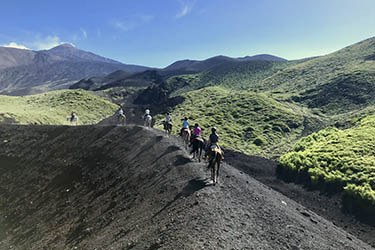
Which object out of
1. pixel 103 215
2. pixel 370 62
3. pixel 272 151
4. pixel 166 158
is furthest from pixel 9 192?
pixel 370 62

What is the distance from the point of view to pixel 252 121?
2933 inches

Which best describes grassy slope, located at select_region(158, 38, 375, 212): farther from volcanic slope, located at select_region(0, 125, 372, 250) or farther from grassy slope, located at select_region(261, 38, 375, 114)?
Result: volcanic slope, located at select_region(0, 125, 372, 250)

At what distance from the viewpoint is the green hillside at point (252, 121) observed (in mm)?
60281

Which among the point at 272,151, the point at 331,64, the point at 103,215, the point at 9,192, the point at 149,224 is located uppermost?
the point at 331,64

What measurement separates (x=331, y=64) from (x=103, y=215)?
420ft

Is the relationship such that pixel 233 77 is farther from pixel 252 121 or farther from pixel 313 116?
pixel 252 121

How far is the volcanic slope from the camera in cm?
1245

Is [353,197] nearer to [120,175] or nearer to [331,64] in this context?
[120,175]

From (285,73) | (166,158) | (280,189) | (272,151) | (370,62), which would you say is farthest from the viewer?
(285,73)

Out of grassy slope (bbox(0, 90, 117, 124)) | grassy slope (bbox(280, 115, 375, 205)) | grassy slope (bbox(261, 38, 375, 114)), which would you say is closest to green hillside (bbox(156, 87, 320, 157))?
grassy slope (bbox(261, 38, 375, 114))

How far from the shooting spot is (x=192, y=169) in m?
18.5

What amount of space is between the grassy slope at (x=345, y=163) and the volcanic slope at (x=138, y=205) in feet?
38.5

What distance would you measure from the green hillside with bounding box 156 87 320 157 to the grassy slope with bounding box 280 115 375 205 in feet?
42.7

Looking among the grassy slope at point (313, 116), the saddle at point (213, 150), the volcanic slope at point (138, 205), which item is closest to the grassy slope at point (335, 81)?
the grassy slope at point (313, 116)
